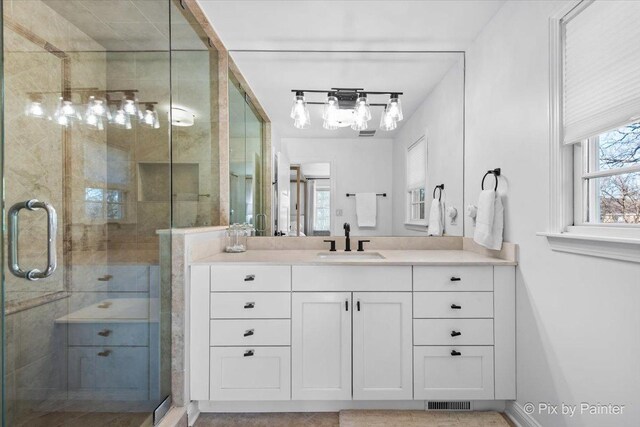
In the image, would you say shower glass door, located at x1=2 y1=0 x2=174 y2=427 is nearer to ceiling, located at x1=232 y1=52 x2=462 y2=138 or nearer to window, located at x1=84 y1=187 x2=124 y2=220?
window, located at x1=84 y1=187 x2=124 y2=220

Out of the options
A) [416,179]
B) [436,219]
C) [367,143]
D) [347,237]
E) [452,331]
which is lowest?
[452,331]

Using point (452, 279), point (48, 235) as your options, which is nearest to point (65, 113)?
point (48, 235)

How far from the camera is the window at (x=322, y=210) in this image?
2324mm

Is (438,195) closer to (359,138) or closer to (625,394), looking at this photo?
(359,138)

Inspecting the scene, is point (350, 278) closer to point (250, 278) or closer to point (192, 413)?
point (250, 278)

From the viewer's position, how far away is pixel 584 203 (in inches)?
53.9

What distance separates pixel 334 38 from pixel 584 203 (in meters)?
1.71

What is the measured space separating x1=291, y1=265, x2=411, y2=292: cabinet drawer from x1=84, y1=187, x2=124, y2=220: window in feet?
3.28

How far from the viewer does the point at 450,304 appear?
175 cm

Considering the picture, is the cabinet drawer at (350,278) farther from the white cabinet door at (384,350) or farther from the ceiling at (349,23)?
the ceiling at (349,23)

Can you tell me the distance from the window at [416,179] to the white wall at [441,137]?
31mm

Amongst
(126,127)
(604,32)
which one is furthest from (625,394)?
(126,127)

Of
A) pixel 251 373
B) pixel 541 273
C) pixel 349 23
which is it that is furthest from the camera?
pixel 349 23

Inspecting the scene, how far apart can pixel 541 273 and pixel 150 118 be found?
Answer: 2239 millimetres
